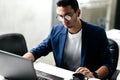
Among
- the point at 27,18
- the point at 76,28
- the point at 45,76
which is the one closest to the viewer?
the point at 45,76

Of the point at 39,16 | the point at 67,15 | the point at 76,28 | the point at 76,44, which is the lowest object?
the point at 39,16

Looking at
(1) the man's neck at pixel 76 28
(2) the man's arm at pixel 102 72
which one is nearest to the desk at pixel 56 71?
(2) the man's arm at pixel 102 72

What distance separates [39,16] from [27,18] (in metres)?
0.25

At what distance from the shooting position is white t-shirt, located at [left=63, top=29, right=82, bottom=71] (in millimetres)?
2000

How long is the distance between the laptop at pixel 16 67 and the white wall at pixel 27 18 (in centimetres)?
151

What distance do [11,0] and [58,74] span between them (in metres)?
1.63

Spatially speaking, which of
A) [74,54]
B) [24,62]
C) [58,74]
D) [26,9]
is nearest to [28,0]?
[26,9]

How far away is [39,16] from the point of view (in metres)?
3.56

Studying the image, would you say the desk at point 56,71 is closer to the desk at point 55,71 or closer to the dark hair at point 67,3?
the desk at point 55,71

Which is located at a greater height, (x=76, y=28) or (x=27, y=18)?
(x=76, y=28)

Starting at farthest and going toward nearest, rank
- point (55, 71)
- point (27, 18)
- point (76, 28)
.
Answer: point (27, 18) < point (76, 28) < point (55, 71)

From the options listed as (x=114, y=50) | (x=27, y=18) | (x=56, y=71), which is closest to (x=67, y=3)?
(x=56, y=71)

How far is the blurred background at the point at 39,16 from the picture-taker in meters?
3.10

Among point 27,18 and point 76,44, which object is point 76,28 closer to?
point 76,44
